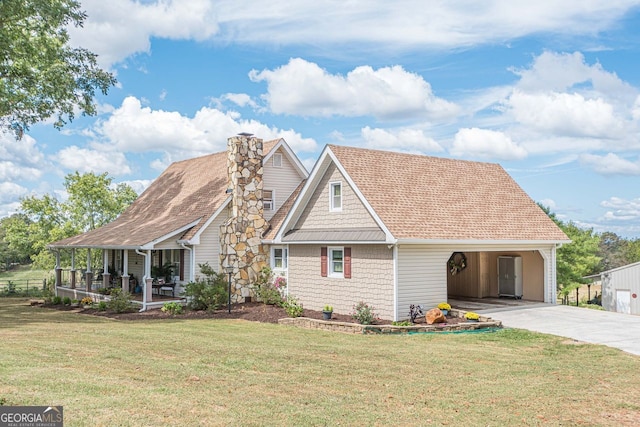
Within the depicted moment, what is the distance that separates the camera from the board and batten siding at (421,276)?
1883 centimetres

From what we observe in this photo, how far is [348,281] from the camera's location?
2041cm

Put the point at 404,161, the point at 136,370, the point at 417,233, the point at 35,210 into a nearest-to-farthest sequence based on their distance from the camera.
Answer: the point at 136,370 < the point at 417,233 < the point at 404,161 < the point at 35,210

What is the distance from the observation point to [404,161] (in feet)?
76.2

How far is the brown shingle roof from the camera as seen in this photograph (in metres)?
19.8

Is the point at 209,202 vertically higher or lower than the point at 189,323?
higher

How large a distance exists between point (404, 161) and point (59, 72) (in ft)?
48.0

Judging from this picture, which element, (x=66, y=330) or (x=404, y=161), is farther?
(x=404, y=161)

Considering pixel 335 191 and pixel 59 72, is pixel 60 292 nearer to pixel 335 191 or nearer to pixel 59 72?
pixel 59 72

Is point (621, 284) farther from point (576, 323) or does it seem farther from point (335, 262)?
point (335, 262)

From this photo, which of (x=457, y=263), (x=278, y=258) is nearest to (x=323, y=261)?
(x=278, y=258)

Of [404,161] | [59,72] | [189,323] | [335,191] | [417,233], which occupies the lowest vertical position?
[189,323]

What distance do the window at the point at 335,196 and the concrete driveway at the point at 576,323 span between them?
6.50m

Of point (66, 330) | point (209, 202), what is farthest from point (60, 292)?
point (66, 330)

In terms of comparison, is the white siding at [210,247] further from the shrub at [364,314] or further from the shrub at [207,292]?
the shrub at [364,314]
